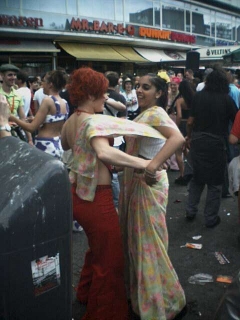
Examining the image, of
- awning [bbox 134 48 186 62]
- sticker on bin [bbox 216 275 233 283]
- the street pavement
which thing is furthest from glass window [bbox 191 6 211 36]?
sticker on bin [bbox 216 275 233 283]

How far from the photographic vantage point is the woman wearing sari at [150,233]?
2.61 m

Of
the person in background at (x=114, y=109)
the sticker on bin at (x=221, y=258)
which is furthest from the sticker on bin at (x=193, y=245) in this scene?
the person in background at (x=114, y=109)

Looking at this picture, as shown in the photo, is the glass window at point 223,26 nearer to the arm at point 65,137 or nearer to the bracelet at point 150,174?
the arm at point 65,137

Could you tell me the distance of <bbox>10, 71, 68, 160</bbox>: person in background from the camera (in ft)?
14.2

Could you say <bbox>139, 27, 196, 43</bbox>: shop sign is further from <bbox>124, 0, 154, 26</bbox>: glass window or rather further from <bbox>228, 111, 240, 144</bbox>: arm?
<bbox>228, 111, 240, 144</bbox>: arm

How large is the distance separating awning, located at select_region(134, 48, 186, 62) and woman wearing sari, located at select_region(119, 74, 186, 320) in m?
24.2

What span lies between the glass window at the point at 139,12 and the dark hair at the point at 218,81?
875 inches

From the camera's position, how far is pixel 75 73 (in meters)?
2.78

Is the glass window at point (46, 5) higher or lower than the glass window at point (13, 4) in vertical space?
higher

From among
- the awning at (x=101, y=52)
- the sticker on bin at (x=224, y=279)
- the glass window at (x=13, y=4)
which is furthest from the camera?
the awning at (x=101, y=52)

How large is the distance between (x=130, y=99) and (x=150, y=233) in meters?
7.13

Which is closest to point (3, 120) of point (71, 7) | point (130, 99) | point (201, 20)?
point (130, 99)

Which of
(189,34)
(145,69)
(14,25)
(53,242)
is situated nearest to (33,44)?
(14,25)

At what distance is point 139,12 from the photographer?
26.5 meters
